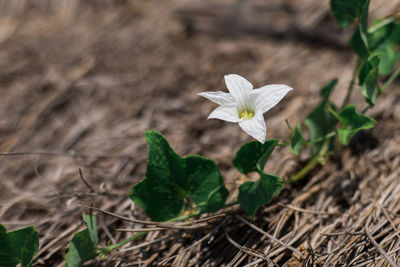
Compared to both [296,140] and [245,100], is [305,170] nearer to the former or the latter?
[296,140]

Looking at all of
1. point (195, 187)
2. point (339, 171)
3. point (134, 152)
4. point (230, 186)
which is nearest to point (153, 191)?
point (195, 187)

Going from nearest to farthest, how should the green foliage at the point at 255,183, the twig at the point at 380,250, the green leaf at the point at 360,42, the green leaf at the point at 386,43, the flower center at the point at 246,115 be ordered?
1. the twig at the point at 380,250
2. the green foliage at the point at 255,183
3. the flower center at the point at 246,115
4. the green leaf at the point at 360,42
5. the green leaf at the point at 386,43

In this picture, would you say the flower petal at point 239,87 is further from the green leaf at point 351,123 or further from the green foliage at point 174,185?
the green leaf at point 351,123

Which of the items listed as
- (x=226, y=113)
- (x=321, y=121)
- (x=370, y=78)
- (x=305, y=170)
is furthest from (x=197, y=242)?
(x=370, y=78)

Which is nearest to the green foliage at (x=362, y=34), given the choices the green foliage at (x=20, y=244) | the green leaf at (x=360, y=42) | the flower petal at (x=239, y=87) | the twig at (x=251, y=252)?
the green leaf at (x=360, y=42)

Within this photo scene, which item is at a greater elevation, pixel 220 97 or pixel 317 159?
pixel 220 97

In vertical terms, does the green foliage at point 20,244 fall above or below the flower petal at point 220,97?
below
